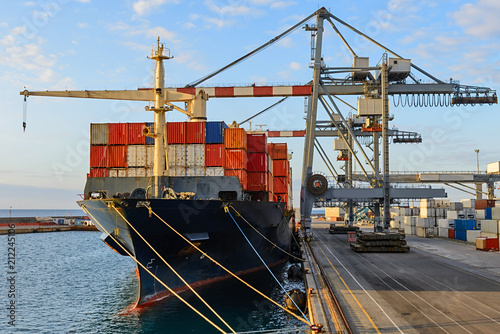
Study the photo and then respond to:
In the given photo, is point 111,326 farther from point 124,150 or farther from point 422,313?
point 422,313

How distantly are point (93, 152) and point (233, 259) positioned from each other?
11.3m

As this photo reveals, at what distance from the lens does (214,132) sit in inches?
1043

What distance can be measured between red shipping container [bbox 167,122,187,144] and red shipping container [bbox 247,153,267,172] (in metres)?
6.27

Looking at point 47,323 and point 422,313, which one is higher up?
point 422,313

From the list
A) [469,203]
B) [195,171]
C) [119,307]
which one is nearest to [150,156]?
[195,171]

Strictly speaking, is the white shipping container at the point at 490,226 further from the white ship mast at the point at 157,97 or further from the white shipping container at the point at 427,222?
the white ship mast at the point at 157,97

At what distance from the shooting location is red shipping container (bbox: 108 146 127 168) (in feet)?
87.1

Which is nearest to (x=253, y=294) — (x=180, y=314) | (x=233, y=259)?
(x=233, y=259)

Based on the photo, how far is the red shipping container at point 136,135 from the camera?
27016 millimetres

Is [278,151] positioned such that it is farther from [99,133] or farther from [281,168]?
[99,133]

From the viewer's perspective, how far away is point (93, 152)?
27.1m

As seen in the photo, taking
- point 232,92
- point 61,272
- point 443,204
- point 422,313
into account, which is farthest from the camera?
point 443,204

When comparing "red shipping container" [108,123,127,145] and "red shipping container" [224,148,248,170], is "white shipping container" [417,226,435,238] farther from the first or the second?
"red shipping container" [108,123,127,145]

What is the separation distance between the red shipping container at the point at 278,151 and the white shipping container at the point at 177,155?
1952 centimetres
